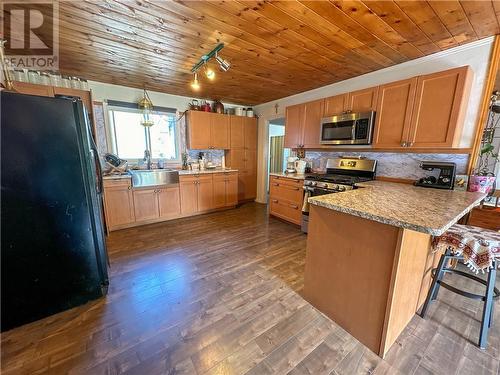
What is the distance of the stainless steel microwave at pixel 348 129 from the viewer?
8.51 ft

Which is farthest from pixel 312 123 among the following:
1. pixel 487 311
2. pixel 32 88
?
pixel 32 88

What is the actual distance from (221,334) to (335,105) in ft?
10.3

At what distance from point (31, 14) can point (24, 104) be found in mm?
975

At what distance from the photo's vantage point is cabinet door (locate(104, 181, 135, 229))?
3139mm

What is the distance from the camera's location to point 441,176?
223 cm

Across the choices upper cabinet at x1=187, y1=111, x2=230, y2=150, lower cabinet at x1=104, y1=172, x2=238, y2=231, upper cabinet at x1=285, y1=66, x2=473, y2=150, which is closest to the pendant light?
upper cabinet at x1=187, y1=111, x2=230, y2=150

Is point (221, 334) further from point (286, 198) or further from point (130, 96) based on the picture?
point (130, 96)

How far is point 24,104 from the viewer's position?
52.8 inches

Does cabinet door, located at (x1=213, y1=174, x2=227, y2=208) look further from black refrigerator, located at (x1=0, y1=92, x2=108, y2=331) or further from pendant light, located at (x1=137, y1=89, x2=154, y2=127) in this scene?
black refrigerator, located at (x1=0, y1=92, x2=108, y2=331)

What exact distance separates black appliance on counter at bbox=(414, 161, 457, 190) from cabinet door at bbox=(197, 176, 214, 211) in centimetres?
337

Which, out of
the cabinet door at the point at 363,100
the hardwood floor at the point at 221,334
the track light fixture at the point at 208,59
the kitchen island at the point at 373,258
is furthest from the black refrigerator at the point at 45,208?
the cabinet door at the point at 363,100

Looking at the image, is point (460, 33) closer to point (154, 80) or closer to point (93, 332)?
point (154, 80)

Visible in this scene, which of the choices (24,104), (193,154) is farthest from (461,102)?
(193,154)

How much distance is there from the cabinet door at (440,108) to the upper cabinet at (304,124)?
126 centimetres
